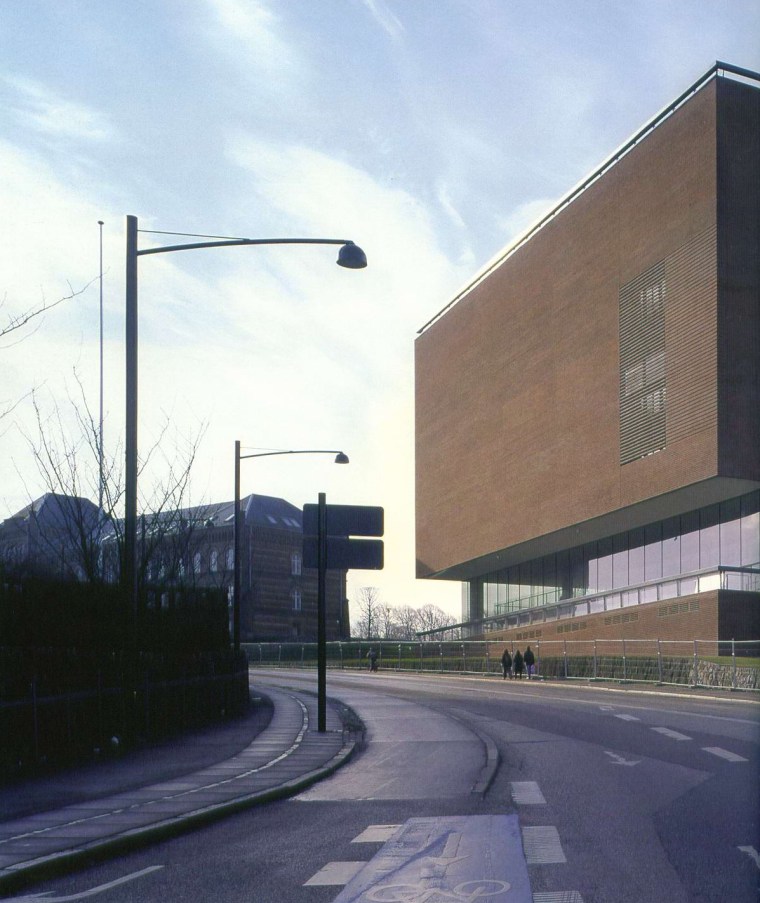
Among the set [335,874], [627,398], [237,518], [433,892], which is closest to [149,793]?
[335,874]

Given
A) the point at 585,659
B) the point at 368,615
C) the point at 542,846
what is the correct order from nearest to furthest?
1. the point at 542,846
2. the point at 585,659
3. the point at 368,615

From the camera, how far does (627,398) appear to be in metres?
54.6

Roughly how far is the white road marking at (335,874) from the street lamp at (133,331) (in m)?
9.40

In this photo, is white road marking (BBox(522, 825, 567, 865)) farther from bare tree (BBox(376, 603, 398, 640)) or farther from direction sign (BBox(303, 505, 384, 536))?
bare tree (BBox(376, 603, 398, 640))

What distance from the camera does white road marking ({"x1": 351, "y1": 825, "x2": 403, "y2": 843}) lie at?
9.27 m

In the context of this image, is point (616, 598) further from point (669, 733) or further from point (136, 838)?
point (136, 838)

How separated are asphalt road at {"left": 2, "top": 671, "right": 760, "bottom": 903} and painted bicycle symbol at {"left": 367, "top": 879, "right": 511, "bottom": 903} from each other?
3 cm

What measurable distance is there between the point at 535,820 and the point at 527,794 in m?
1.97

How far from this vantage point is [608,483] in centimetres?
5559

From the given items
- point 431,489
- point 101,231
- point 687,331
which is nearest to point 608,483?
point 687,331

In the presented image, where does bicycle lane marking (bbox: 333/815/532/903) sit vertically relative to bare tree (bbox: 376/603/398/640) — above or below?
above

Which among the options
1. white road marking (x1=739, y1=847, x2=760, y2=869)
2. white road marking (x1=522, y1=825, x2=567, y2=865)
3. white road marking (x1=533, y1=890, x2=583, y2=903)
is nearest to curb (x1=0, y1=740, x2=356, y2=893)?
white road marking (x1=522, y1=825, x2=567, y2=865)

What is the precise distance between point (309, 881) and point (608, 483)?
49.2m

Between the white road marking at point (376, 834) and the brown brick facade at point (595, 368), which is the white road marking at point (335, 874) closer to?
the white road marking at point (376, 834)
